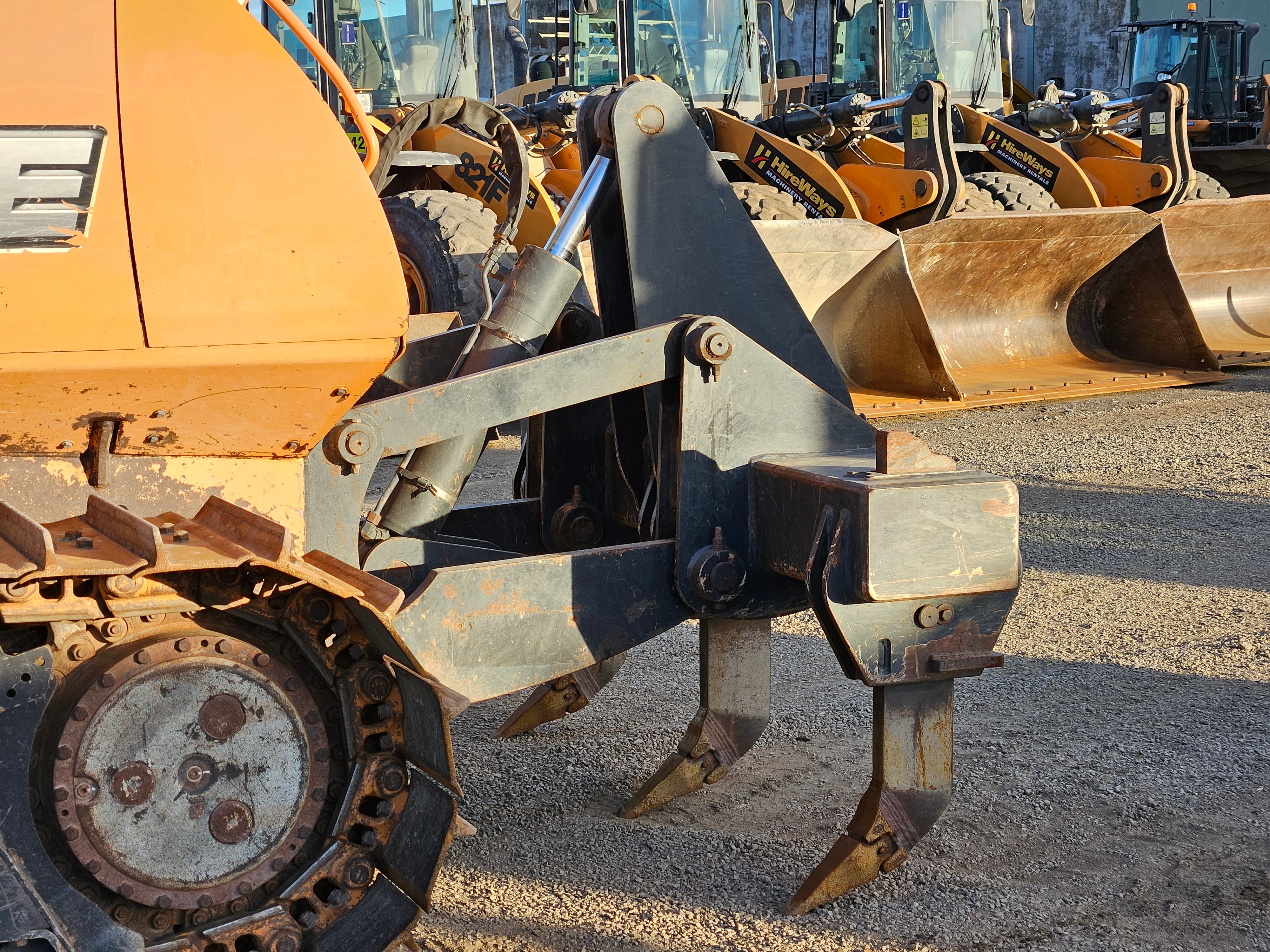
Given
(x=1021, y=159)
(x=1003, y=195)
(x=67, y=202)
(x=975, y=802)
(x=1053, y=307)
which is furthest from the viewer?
(x=1021, y=159)

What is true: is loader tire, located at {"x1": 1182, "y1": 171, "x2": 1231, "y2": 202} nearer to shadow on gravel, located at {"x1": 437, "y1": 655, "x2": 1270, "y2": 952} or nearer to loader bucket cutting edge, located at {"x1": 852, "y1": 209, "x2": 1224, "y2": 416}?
loader bucket cutting edge, located at {"x1": 852, "y1": 209, "x2": 1224, "y2": 416}

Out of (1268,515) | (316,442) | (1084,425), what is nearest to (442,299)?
(1084,425)

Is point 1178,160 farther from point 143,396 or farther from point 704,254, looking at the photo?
point 143,396

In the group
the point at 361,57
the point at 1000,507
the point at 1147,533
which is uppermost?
the point at 361,57

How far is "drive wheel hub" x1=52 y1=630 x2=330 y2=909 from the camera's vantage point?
6.49 ft

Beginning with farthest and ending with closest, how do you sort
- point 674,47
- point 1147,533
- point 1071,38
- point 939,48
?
point 1071,38, point 939,48, point 674,47, point 1147,533

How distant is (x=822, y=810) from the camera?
3.14m

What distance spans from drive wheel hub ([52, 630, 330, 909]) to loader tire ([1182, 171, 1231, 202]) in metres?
11.2

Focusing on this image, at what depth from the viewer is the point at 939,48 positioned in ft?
40.6

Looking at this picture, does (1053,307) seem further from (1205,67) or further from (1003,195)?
(1205,67)

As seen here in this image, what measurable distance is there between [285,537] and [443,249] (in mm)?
5683

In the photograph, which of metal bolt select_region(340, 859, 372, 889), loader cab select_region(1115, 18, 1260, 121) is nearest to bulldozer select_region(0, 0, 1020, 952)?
metal bolt select_region(340, 859, 372, 889)

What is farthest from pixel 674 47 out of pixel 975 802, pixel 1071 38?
pixel 1071 38

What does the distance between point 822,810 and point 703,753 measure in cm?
30
